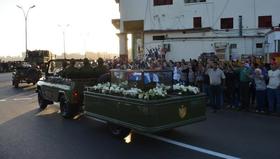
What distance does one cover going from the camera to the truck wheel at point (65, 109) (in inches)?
509

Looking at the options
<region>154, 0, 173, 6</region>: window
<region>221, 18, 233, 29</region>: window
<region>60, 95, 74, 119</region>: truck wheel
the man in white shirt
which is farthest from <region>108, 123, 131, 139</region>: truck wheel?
<region>154, 0, 173, 6</region>: window

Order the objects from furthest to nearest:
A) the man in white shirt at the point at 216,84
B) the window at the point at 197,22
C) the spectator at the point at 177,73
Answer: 1. the window at the point at 197,22
2. the spectator at the point at 177,73
3. the man in white shirt at the point at 216,84

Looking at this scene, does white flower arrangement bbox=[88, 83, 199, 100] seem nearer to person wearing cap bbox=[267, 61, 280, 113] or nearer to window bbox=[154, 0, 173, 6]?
person wearing cap bbox=[267, 61, 280, 113]

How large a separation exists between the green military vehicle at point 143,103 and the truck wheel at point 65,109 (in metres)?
1.95

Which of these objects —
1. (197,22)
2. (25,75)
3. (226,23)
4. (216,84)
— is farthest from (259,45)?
(216,84)

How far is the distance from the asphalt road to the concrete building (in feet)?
78.8

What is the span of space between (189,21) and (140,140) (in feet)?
118

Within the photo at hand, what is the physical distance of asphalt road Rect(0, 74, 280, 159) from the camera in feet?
27.5

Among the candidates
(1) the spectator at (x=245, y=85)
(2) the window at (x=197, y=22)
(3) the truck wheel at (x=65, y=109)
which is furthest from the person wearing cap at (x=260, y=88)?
(2) the window at (x=197, y=22)

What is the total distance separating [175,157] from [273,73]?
6800 mm

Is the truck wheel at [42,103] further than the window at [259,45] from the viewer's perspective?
No

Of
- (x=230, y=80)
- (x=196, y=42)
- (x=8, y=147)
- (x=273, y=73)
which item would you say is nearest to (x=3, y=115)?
(x=8, y=147)

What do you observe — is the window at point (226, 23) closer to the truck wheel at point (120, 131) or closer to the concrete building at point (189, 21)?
the concrete building at point (189, 21)

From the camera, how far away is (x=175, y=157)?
8062mm
